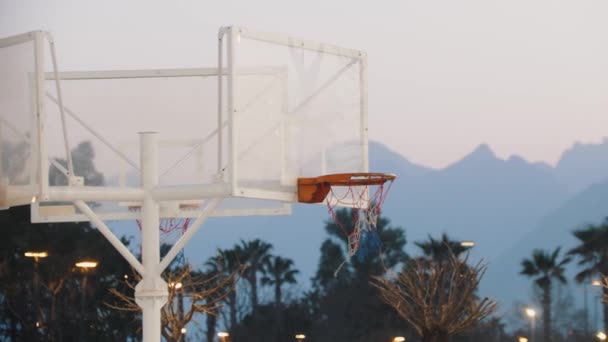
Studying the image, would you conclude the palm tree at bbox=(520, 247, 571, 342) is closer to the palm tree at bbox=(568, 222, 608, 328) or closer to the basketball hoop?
the palm tree at bbox=(568, 222, 608, 328)

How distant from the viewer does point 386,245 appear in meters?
58.1

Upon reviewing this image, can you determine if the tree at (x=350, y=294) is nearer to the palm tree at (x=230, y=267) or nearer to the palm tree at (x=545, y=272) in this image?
the palm tree at (x=230, y=267)

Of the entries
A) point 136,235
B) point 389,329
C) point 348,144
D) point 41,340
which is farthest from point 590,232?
point 348,144

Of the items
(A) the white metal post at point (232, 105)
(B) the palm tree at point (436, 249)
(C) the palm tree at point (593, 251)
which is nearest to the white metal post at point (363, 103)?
(A) the white metal post at point (232, 105)

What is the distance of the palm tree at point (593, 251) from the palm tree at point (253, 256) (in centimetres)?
1053

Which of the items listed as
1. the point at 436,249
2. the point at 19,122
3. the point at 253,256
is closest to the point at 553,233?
the point at 253,256

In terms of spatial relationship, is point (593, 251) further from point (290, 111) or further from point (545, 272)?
point (290, 111)

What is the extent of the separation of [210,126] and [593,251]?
121ft

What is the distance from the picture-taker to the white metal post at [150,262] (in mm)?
15680

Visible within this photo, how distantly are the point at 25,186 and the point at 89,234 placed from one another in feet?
119

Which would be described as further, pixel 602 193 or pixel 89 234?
pixel 602 193

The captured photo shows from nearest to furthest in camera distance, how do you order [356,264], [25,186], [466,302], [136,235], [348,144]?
[25,186] → [348,144] → [466,302] → [136,235] → [356,264]

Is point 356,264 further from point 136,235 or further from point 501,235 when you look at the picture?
point 501,235

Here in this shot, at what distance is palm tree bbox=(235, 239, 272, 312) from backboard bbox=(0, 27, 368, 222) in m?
37.9
